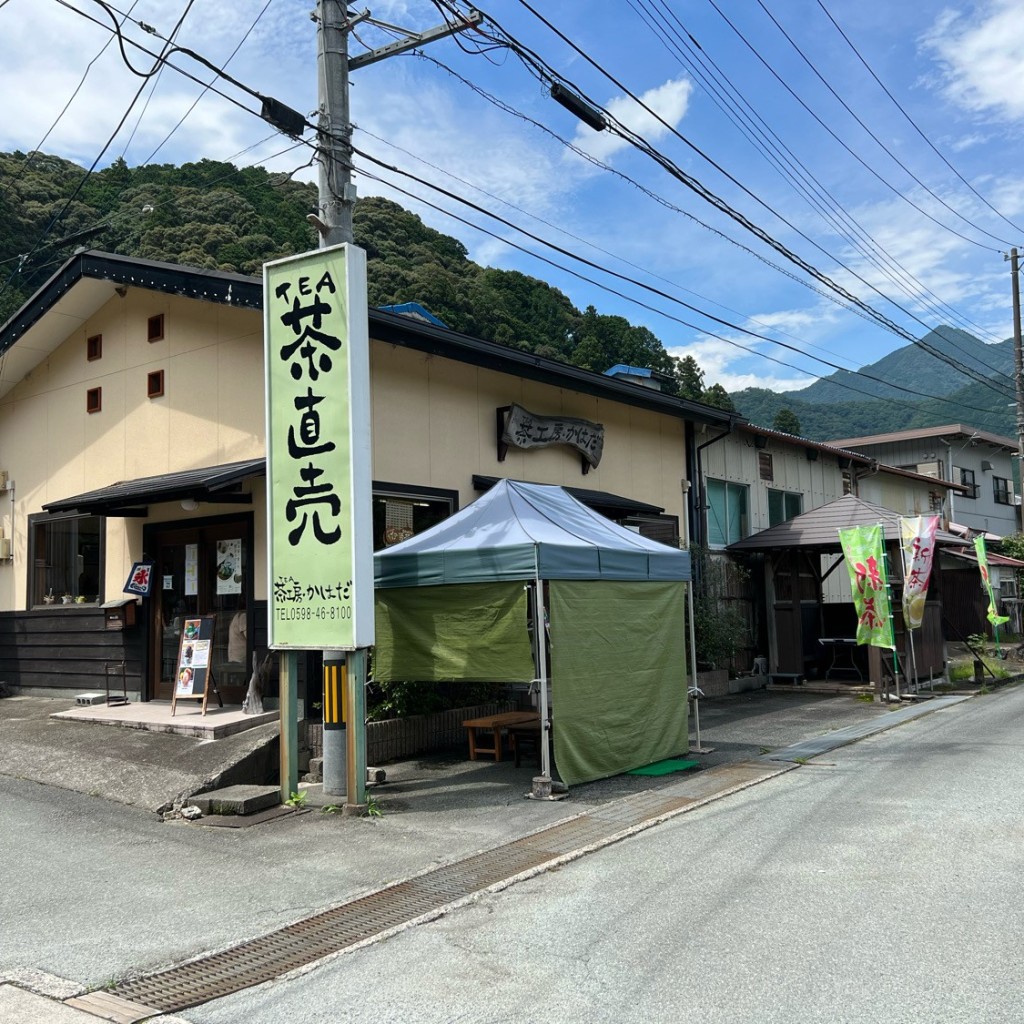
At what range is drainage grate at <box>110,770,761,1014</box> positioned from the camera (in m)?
4.54

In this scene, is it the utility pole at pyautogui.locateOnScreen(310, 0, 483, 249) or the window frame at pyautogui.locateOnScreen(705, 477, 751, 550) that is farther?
the window frame at pyautogui.locateOnScreen(705, 477, 751, 550)

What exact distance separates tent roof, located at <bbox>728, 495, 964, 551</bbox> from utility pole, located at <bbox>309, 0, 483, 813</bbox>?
10787 millimetres

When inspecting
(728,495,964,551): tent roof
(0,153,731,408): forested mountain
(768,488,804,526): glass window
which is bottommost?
(728,495,964,551): tent roof

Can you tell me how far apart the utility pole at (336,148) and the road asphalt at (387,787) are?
534 millimetres

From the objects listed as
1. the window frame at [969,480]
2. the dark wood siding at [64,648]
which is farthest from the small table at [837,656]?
the window frame at [969,480]

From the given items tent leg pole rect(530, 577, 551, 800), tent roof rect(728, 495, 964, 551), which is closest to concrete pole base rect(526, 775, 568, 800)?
tent leg pole rect(530, 577, 551, 800)

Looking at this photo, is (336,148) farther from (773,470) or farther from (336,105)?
(773,470)

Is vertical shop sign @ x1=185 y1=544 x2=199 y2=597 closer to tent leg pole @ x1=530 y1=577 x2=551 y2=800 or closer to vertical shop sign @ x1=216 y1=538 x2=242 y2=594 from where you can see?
vertical shop sign @ x1=216 y1=538 x2=242 y2=594

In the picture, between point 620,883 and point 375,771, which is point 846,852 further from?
point 375,771

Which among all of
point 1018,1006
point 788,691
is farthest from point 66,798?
point 788,691

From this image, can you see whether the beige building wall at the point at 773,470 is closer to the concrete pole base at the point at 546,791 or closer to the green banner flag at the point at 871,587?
the green banner flag at the point at 871,587

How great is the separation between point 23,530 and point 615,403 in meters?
9.42

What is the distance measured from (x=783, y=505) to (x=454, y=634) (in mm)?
13292

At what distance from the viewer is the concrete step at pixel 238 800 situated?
7965mm
